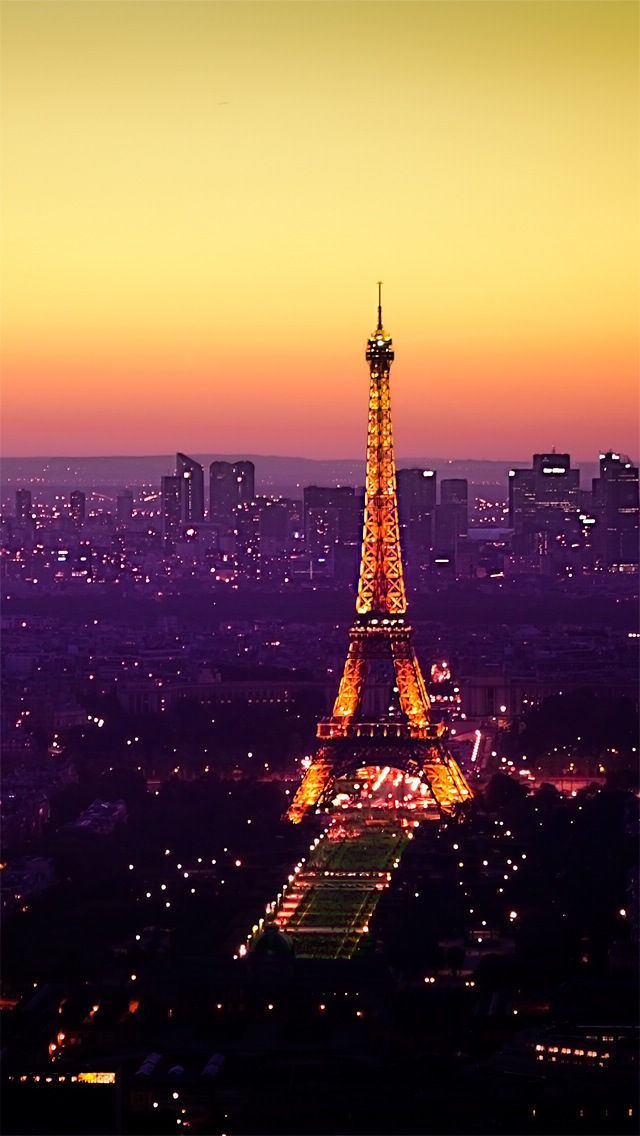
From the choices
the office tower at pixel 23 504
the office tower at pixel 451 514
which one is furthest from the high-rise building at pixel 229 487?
the office tower at pixel 451 514

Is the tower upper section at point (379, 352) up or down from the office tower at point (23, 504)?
up

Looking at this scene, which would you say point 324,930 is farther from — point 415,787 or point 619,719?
point 619,719

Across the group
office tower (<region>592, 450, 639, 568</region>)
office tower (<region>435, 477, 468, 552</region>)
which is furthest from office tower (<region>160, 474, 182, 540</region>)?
office tower (<region>592, 450, 639, 568</region>)

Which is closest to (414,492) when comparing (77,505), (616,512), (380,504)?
(616,512)

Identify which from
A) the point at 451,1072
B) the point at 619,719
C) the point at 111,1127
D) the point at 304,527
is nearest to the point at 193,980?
the point at 451,1072

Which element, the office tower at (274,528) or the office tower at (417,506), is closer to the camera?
the office tower at (417,506)

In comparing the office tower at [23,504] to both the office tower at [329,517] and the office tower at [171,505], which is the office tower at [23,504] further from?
the office tower at [329,517]

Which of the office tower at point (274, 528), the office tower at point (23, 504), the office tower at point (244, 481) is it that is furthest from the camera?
the office tower at point (244, 481)

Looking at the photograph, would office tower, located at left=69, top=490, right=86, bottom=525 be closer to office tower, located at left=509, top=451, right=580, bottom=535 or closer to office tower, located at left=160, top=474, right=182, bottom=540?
office tower, located at left=160, top=474, right=182, bottom=540
